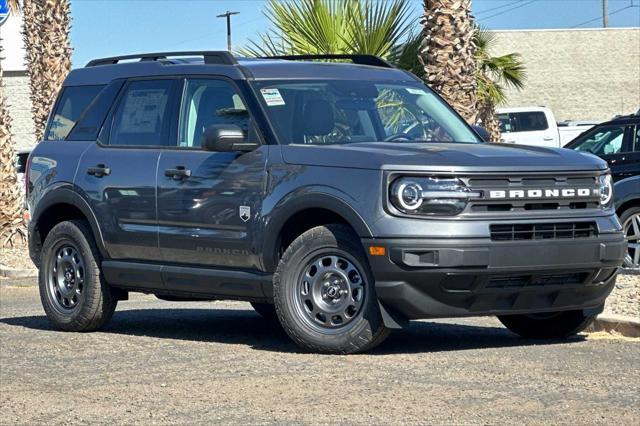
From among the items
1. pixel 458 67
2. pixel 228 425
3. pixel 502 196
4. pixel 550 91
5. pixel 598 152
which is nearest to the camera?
pixel 228 425

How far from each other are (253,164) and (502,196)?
1778mm

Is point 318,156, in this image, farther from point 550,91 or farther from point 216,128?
point 550,91

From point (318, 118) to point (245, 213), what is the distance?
2.80 ft

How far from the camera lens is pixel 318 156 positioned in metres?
9.37

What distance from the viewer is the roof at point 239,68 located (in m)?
10.2

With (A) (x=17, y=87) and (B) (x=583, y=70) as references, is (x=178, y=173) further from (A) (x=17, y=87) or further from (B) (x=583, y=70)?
(B) (x=583, y=70)

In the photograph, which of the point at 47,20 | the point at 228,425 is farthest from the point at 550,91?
the point at 228,425

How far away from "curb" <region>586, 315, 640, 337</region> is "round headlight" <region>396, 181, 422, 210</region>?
2.43 metres

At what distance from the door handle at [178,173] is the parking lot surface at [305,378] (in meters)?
1.18

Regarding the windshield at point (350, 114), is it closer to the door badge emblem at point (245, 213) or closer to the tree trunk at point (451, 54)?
the door badge emblem at point (245, 213)

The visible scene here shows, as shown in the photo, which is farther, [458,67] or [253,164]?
[458,67]

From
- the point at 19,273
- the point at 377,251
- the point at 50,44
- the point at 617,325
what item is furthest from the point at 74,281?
the point at 50,44

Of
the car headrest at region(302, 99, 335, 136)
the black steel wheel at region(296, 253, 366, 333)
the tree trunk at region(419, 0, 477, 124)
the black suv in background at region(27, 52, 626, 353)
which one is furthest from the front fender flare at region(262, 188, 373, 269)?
the tree trunk at region(419, 0, 477, 124)

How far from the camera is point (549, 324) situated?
10180 millimetres
